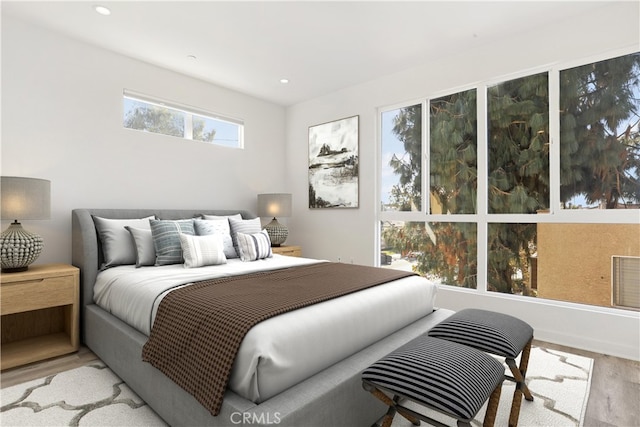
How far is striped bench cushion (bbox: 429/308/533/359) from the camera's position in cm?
166

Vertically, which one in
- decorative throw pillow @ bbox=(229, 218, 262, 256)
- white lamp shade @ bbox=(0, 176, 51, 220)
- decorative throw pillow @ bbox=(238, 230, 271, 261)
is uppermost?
white lamp shade @ bbox=(0, 176, 51, 220)

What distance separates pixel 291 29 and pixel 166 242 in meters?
2.15

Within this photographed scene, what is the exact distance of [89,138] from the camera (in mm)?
3240

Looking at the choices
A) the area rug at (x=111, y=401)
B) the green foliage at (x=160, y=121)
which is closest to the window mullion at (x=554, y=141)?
the area rug at (x=111, y=401)

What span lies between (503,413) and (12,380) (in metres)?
3.03

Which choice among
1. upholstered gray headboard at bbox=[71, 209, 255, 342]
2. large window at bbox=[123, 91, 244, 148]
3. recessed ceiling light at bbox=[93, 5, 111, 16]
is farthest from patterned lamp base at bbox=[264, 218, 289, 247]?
recessed ceiling light at bbox=[93, 5, 111, 16]

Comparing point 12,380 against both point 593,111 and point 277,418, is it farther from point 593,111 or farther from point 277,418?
point 593,111

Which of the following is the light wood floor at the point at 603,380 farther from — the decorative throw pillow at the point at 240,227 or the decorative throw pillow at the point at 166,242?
the decorative throw pillow at the point at 240,227

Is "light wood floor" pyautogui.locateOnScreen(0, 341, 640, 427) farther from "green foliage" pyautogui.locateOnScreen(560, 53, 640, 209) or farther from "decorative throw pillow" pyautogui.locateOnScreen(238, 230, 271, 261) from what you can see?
"decorative throw pillow" pyautogui.locateOnScreen(238, 230, 271, 261)

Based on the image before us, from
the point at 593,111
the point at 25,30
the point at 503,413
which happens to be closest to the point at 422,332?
the point at 503,413

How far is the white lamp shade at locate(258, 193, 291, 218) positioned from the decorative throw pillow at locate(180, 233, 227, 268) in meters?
1.46

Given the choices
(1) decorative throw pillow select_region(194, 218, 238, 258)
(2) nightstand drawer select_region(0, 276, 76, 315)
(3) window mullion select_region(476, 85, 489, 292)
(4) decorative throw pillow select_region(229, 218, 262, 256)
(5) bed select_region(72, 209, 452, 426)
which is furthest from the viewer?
(4) decorative throw pillow select_region(229, 218, 262, 256)

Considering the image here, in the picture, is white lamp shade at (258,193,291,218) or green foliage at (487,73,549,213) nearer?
green foliage at (487,73,549,213)

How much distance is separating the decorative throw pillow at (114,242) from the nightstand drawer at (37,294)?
312 millimetres
